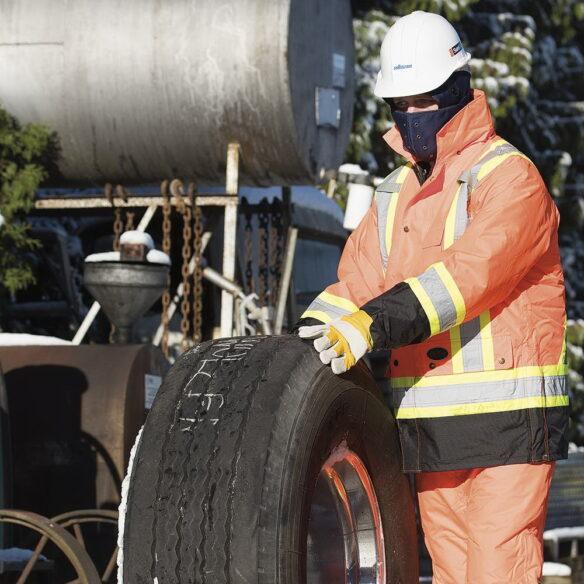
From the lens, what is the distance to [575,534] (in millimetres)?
8180

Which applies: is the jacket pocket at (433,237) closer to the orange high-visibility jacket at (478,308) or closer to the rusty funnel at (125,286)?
the orange high-visibility jacket at (478,308)

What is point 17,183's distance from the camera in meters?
10.2

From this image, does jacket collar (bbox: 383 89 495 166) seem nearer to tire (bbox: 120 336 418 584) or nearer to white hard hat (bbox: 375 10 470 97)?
white hard hat (bbox: 375 10 470 97)

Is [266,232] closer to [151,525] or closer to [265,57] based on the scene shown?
[265,57]

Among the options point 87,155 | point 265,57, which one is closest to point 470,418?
point 265,57

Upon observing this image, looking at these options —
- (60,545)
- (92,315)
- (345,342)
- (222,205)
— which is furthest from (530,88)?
(345,342)

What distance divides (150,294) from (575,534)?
109 inches

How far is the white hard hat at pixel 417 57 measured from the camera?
12.4ft

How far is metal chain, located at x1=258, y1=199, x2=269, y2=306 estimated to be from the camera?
1165 centimetres

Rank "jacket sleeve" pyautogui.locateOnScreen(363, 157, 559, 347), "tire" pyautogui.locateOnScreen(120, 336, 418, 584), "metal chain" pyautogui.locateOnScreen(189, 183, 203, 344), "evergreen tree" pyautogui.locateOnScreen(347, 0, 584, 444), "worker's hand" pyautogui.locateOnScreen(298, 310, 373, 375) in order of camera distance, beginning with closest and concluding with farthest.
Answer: "tire" pyautogui.locateOnScreen(120, 336, 418, 584)
"worker's hand" pyautogui.locateOnScreen(298, 310, 373, 375)
"jacket sleeve" pyautogui.locateOnScreen(363, 157, 559, 347)
"metal chain" pyautogui.locateOnScreen(189, 183, 203, 344)
"evergreen tree" pyautogui.locateOnScreen(347, 0, 584, 444)

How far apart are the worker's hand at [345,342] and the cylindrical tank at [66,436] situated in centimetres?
336

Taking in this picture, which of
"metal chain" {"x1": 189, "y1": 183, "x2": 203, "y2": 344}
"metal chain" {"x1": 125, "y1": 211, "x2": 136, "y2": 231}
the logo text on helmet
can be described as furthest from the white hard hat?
"metal chain" {"x1": 125, "y1": 211, "x2": 136, "y2": 231}

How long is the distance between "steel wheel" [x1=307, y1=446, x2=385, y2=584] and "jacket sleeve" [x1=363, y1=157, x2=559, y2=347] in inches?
14.7

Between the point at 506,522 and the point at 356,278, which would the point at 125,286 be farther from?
the point at 506,522
